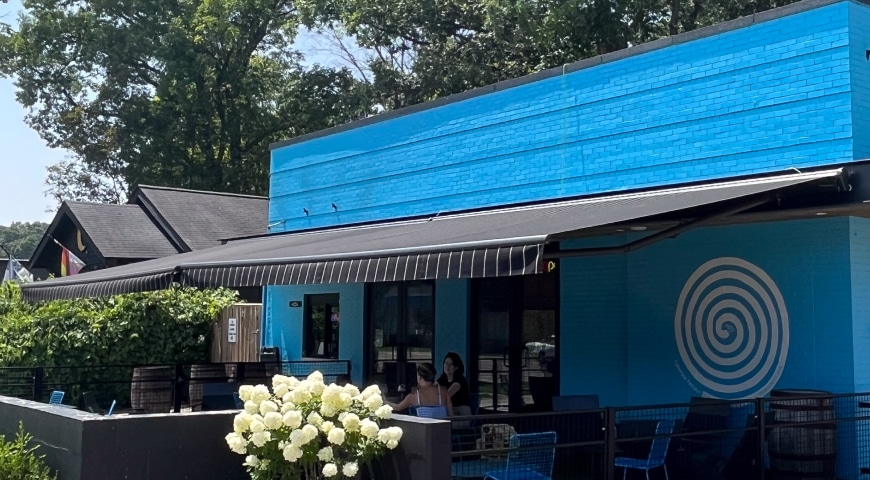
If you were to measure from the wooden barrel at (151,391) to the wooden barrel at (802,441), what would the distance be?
821 centimetres

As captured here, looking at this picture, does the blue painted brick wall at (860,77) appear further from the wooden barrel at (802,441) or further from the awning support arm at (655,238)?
the wooden barrel at (802,441)

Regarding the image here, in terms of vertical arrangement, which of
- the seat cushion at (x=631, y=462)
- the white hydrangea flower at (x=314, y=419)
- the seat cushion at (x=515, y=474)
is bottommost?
the seat cushion at (x=631, y=462)

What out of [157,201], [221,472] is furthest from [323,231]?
[157,201]

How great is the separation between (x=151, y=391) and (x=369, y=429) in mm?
8054

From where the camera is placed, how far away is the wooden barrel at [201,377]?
13.0 meters

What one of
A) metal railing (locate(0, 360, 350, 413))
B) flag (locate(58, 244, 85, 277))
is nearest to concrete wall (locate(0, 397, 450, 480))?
metal railing (locate(0, 360, 350, 413))

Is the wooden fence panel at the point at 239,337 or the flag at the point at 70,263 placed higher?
the flag at the point at 70,263

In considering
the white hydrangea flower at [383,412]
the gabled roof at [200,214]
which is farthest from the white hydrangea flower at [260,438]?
the gabled roof at [200,214]

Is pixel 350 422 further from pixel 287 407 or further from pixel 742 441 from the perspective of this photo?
pixel 742 441

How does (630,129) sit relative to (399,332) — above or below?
above

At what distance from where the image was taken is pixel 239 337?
58.6 feet

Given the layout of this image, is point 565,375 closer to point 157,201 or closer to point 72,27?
point 157,201

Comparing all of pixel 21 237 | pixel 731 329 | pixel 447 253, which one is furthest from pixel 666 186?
pixel 21 237

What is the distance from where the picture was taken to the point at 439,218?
12.0m
